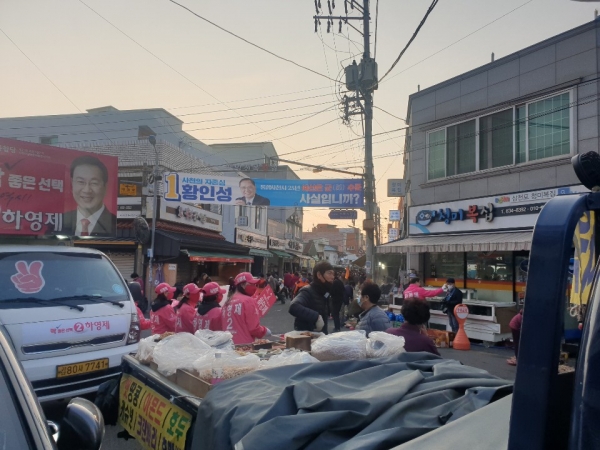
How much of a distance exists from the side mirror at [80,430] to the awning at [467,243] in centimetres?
1027

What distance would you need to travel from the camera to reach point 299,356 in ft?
10.8

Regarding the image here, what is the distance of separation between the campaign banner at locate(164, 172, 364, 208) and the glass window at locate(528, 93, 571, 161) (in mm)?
5520

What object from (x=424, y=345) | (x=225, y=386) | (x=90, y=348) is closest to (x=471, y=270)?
(x=424, y=345)

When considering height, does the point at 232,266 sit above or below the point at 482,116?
below

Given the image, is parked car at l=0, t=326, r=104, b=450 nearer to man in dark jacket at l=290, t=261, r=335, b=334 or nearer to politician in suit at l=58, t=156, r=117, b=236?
man in dark jacket at l=290, t=261, r=335, b=334

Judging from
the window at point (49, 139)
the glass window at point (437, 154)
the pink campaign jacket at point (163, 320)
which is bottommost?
the pink campaign jacket at point (163, 320)

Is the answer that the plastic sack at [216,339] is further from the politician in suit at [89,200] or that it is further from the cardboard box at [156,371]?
the politician in suit at [89,200]

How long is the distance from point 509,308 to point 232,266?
21114 mm

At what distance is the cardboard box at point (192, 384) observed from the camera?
2981mm

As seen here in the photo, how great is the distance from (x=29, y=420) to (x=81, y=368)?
11.8ft

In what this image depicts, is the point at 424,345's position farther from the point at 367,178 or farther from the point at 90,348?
the point at 367,178

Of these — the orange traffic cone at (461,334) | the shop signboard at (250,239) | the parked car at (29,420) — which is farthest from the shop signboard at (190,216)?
the parked car at (29,420)

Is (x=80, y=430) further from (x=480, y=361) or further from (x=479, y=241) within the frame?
(x=479, y=241)

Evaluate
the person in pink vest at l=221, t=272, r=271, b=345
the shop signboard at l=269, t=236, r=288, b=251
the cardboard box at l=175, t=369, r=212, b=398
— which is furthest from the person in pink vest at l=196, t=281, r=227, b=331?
the shop signboard at l=269, t=236, r=288, b=251
